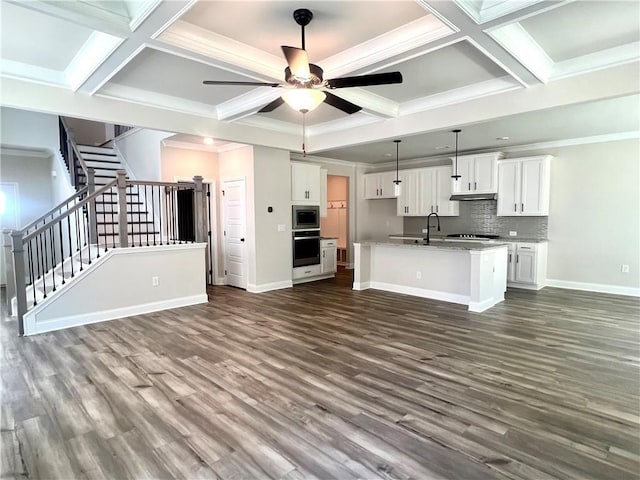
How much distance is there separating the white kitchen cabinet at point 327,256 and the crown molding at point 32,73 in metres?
4.96

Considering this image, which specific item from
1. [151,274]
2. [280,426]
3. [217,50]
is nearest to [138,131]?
[151,274]

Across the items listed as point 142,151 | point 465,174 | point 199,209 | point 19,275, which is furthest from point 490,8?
point 142,151

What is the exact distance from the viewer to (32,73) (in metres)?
3.90

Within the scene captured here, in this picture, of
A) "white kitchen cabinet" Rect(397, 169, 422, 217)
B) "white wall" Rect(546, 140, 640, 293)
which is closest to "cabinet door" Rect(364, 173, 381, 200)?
"white kitchen cabinet" Rect(397, 169, 422, 217)

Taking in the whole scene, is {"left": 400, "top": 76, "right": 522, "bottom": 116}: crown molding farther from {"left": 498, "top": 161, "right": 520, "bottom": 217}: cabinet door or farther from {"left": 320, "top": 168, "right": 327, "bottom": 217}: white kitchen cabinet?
{"left": 320, "top": 168, "right": 327, "bottom": 217}: white kitchen cabinet

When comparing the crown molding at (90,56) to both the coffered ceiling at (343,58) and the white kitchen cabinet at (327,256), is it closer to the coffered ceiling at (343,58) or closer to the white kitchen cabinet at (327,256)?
the coffered ceiling at (343,58)

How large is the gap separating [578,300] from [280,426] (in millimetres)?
5522

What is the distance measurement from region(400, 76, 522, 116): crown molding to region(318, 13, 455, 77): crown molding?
1631 millimetres

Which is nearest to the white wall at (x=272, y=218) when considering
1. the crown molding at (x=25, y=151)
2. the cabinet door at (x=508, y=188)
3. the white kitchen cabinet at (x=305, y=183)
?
the white kitchen cabinet at (x=305, y=183)

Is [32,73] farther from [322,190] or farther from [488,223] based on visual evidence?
[488,223]

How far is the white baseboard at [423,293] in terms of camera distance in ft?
18.1

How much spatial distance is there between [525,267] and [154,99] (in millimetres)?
6599

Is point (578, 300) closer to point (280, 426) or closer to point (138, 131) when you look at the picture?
point (280, 426)

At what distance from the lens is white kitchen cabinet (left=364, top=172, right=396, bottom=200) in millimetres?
8641
